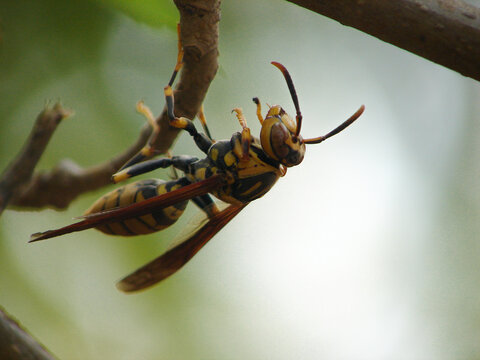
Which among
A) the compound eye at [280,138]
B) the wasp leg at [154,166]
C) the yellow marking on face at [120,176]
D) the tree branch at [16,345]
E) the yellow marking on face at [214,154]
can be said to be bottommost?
the tree branch at [16,345]

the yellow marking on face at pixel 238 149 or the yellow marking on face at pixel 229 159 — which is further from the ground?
the yellow marking on face at pixel 238 149

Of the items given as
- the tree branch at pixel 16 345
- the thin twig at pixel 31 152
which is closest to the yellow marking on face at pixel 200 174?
the thin twig at pixel 31 152

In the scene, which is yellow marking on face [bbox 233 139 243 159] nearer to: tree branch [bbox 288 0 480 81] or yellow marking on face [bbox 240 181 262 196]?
yellow marking on face [bbox 240 181 262 196]

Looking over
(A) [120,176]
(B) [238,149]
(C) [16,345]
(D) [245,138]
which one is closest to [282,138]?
A: (D) [245,138]

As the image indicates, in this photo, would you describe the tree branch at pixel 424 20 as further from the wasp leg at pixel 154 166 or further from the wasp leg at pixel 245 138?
the wasp leg at pixel 154 166

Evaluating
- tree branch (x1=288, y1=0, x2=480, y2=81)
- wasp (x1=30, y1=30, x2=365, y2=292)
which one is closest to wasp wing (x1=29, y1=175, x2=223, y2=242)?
wasp (x1=30, y1=30, x2=365, y2=292)

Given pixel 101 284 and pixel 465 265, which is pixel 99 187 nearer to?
pixel 101 284
